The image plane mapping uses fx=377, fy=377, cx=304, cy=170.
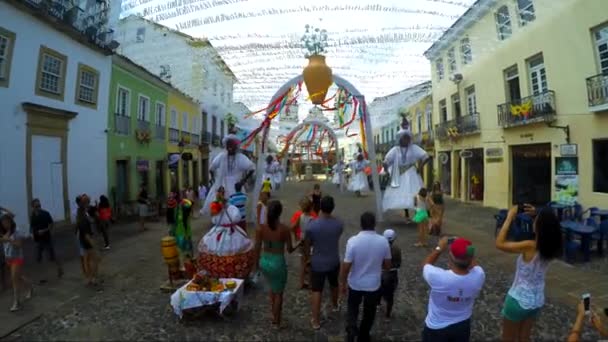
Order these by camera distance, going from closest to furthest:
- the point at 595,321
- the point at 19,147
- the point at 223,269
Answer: the point at 595,321 < the point at 223,269 < the point at 19,147

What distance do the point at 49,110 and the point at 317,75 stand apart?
777cm

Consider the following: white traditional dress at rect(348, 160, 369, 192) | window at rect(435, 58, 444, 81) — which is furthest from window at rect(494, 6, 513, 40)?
white traditional dress at rect(348, 160, 369, 192)

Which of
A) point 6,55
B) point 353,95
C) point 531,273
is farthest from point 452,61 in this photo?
point 6,55

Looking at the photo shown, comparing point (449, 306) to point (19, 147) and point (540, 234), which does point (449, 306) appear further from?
point (19, 147)

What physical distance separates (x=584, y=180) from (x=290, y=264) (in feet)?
30.0

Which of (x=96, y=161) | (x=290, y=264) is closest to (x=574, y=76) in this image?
(x=290, y=264)

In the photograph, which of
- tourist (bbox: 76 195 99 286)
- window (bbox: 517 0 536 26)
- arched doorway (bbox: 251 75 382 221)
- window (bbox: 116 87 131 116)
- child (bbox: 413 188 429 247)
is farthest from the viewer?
window (bbox: 116 87 131 116)

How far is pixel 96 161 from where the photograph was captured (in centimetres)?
1275

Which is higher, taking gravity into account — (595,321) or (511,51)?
(511,51)

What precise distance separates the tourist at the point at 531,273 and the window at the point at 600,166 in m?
9.44

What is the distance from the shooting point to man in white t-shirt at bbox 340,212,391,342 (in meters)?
3.83

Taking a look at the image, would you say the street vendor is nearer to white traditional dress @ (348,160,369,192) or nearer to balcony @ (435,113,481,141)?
balcony @ (435,113,481,141)

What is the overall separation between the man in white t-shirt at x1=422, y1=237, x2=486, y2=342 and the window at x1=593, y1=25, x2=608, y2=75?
9.92 meters

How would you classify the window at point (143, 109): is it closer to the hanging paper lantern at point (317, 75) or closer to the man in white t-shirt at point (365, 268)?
the hanging paper lantern at point (317, 75)
